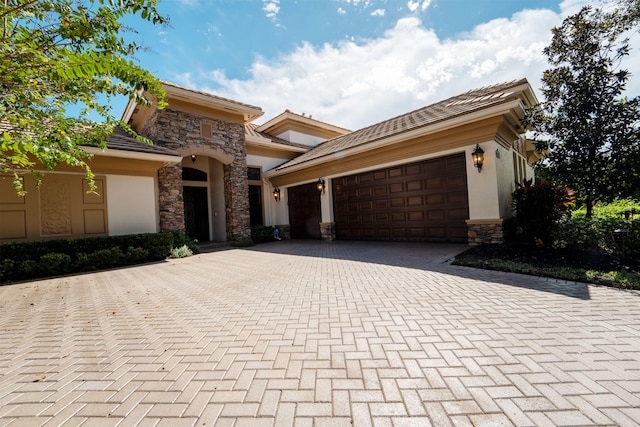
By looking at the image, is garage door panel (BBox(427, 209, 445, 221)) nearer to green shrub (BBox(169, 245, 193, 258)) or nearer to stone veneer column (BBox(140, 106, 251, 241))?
stone veneer column (BBox(140, 106, 251, 241))

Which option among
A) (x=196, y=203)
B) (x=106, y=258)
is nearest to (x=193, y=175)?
(x=196, y=203)

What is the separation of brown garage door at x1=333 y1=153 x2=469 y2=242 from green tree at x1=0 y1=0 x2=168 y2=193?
7.93m

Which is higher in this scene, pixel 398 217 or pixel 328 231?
pixel 398 217

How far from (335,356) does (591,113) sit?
8.87 meters

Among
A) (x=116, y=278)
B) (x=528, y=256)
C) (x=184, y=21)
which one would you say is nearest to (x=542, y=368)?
(x=528, y=256)

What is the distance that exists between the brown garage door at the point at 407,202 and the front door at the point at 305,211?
1.39 meters

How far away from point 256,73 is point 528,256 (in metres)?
11.1

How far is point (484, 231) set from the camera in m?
7.73

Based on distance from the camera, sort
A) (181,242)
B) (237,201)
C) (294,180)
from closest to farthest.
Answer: (181,242)
(237,201)
(294,180)

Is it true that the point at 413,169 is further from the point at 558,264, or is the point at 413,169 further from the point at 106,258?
the point at 106,258

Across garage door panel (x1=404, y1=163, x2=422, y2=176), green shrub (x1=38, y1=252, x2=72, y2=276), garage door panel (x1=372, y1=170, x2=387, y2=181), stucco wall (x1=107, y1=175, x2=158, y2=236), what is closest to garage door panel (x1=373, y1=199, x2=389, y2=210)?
garage door panel (x1=372, y1=170, x2=387, y2=181)

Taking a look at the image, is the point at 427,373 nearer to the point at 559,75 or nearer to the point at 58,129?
the point at 58,129

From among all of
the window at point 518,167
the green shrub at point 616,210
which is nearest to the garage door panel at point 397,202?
the window at point 518,167

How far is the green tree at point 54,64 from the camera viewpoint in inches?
119
